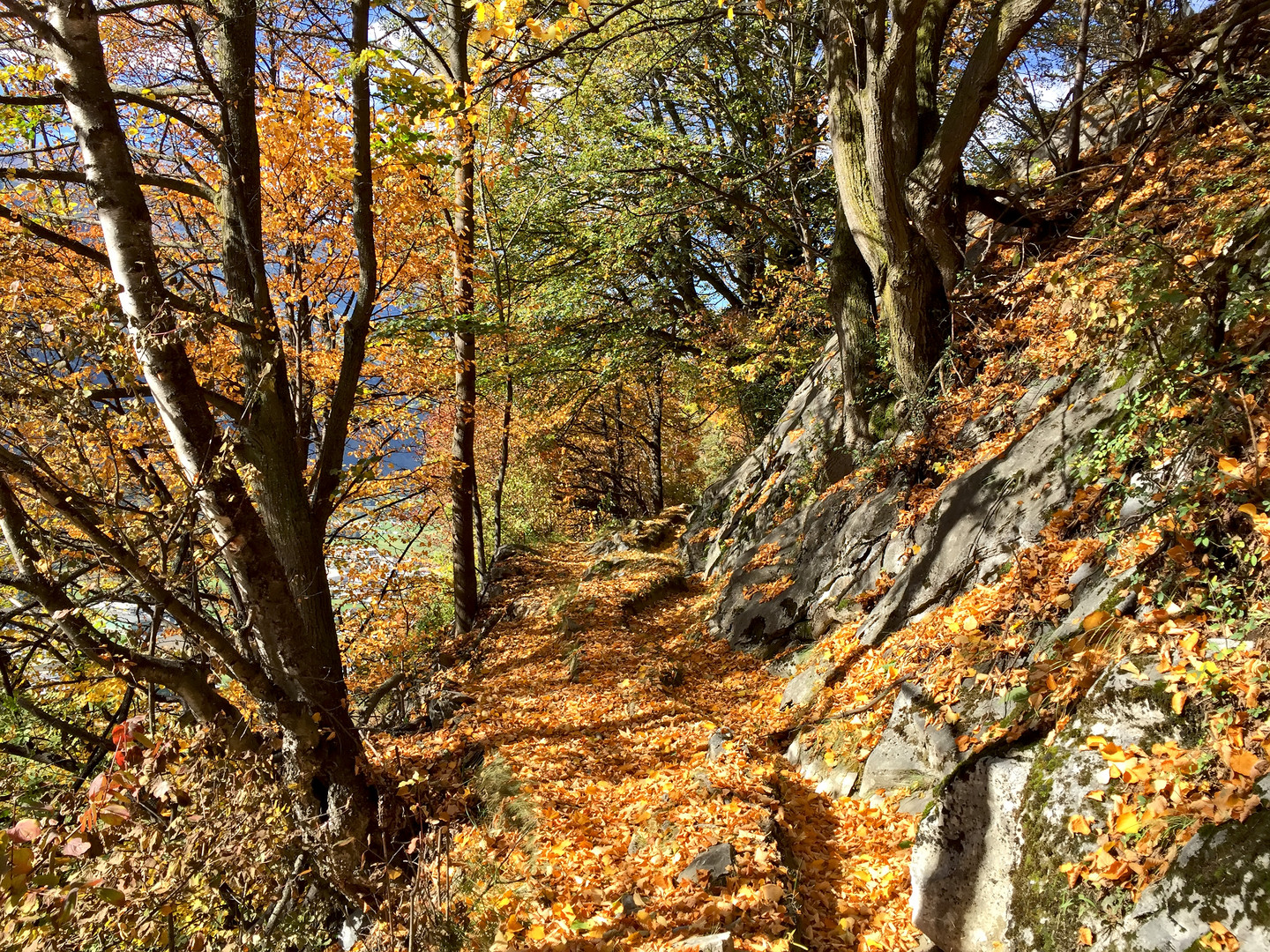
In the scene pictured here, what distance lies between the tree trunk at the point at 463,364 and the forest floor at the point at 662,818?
2296 mm

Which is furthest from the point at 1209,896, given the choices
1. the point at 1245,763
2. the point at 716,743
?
the point at 716,743

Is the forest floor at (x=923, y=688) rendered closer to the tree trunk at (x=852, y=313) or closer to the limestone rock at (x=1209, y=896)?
the limestone rock at (x=1209, y=896)

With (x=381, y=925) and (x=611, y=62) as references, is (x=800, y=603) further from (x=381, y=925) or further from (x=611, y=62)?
(x=611, y=62)

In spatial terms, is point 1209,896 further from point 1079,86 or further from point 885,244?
point 1079,86

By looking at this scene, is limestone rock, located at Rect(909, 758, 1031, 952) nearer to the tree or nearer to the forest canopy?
the forest canopy

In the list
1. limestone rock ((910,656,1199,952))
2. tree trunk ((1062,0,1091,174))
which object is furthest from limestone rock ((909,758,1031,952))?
tree trunk ((1062,0,1091,174))

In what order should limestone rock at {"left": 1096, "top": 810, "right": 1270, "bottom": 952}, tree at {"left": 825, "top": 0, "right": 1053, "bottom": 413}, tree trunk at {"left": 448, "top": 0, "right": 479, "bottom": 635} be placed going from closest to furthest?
1. limestone rock at {"left": 1096, "top": 810, "right": 1270, "bottom": 952}
2. tree at {"left": 825, "top": 0, "right": 1053, "bottom": 413}
3. tree trunk at {"left": 448, "top": 0, "right": 479, "bottom": 635}

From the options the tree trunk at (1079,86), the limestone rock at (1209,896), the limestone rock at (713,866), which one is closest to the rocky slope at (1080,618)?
the limestone rock at (1209,896)

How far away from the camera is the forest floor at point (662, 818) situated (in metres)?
3.50

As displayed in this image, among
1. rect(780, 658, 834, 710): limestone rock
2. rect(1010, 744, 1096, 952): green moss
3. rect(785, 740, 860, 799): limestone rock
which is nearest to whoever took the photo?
rect(1010, 744, 1096, 952): green moss

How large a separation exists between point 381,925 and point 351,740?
1.37m

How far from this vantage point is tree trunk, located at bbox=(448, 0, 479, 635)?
349 inches

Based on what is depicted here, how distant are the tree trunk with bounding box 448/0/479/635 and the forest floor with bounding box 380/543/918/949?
230cm

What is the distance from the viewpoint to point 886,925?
3.49m
